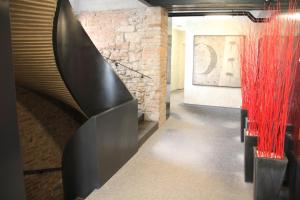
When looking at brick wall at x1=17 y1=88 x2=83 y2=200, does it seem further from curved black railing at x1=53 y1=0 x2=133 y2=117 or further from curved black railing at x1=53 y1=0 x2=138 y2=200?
curved black railing at x1=53 y1=0 x2=133 y2=117

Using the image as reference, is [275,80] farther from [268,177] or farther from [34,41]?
[34,41]

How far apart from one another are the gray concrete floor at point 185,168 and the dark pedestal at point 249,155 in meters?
A: 0.13

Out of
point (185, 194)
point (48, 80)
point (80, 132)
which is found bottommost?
point (185, 194)

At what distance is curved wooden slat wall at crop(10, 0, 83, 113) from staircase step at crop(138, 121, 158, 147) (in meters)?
1.89

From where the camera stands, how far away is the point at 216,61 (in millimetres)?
7184

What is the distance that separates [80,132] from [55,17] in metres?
1.31

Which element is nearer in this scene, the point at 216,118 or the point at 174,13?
the point at 174,13

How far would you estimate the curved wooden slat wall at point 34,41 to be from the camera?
190 centimetres

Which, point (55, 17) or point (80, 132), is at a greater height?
point (55, 17)

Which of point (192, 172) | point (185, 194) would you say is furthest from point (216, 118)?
point (185, 194)

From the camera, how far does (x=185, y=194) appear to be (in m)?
2.95

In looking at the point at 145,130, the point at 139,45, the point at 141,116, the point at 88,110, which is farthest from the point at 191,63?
the point at 88,110

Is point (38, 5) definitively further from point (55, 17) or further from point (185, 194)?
point (185, 194)

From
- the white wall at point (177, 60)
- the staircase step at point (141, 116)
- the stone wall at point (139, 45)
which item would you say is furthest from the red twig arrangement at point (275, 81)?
the white wall at point (177, 60)
